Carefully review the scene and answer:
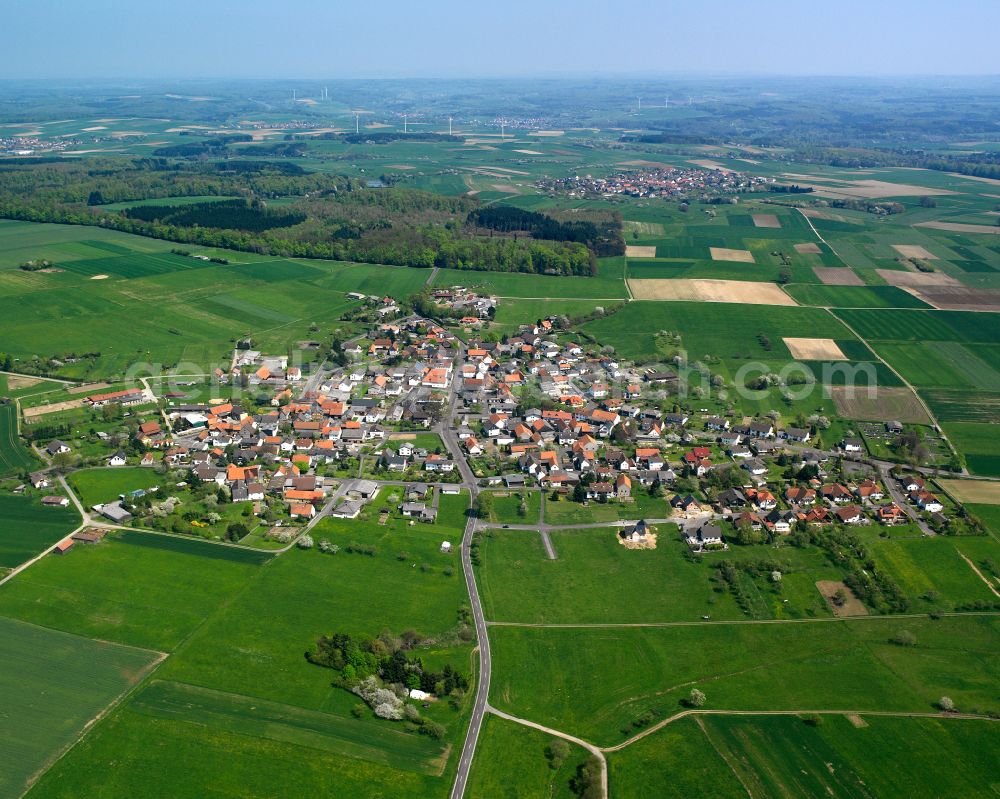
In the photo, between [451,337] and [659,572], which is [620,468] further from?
[451,337]

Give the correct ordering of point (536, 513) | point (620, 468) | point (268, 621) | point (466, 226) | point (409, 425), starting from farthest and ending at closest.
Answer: point (466, 226) < point (409, 425) < point (620, 468) < point (536, 513) < point (268, 621)

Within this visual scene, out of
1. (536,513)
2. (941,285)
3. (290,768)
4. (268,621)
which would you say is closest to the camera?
(290,768)

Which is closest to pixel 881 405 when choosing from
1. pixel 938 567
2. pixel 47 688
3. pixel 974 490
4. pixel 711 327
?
pixel 974 490

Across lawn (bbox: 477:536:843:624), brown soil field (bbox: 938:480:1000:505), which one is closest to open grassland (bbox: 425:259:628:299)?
brown soil field (bbox: 938:480:1000:505)

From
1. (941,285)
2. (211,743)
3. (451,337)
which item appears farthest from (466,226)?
(211,743)

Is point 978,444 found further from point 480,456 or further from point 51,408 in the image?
point 51,408

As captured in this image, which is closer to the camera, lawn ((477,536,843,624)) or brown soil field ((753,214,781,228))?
lawn ((477,536,843,624))

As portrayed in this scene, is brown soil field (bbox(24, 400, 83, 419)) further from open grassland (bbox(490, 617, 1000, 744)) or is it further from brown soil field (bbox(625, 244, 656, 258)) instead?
brown soil field (bbox(625, 244, 656, 258))
